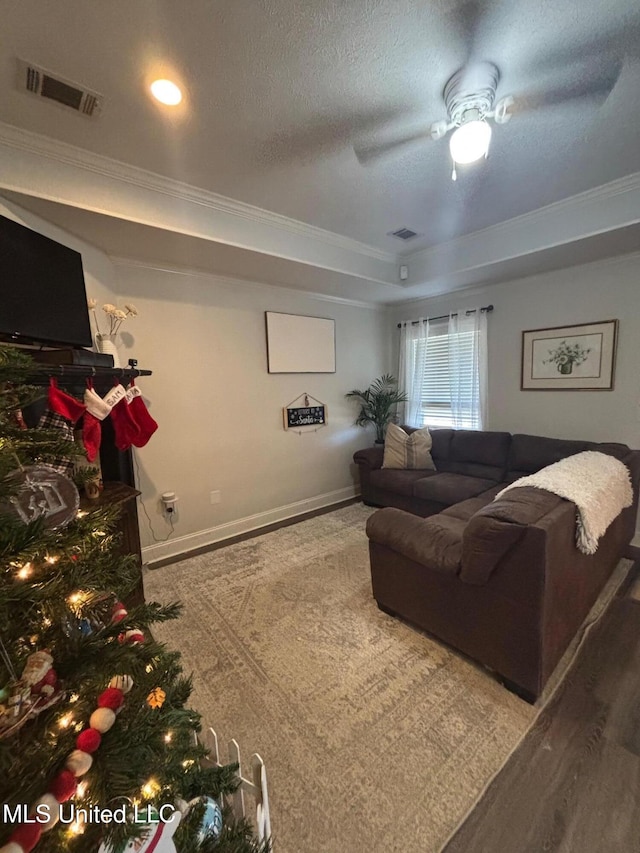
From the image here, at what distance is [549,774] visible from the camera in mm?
1233

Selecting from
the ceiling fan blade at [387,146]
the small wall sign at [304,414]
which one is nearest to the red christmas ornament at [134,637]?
the ceiling fan blade at [387,146]

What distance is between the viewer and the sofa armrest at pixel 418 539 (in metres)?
1.64

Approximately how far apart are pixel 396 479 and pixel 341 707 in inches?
89.1

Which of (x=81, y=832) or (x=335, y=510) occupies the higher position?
(x=81, y=832)

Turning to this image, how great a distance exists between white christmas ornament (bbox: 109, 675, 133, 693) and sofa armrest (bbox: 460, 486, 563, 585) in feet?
4.34

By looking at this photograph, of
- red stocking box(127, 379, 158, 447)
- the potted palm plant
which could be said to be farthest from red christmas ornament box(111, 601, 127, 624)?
the potted palm plant

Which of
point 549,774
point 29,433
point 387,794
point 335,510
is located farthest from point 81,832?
point 335,510

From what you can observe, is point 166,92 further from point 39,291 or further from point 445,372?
point 445,372

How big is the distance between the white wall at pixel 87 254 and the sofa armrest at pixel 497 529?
2.83 metres

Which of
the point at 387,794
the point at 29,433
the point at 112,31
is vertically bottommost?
the point at 387,794

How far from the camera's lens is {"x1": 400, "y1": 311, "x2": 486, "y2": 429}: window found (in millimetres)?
3768

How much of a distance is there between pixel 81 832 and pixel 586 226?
145 inches

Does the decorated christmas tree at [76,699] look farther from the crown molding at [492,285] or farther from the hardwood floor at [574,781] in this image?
the crown molding at [492,285]

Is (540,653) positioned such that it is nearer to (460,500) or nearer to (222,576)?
(460,500)
